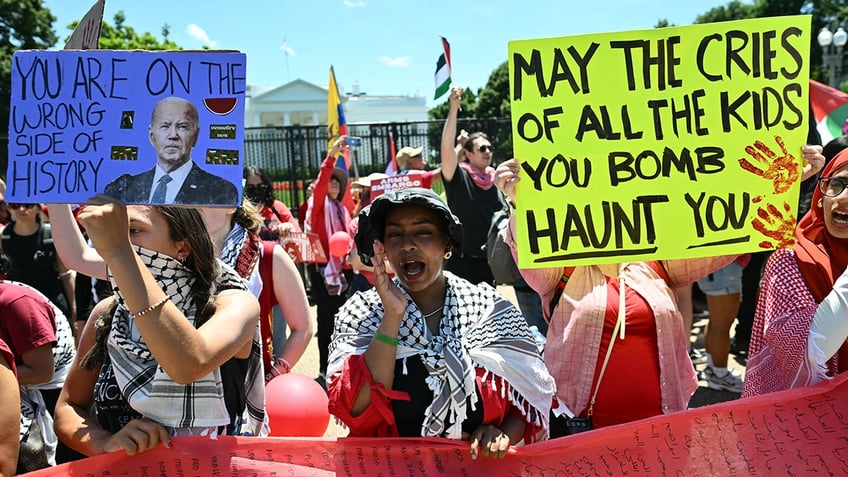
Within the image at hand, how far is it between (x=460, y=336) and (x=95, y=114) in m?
1.34

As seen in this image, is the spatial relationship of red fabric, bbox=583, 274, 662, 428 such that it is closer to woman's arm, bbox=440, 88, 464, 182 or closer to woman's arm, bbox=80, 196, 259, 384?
woman's arm, bbox=80, 196, 259, 384

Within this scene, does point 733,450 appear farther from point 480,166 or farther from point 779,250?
point 480,166

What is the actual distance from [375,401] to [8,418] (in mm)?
1065

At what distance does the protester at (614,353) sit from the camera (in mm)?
2531

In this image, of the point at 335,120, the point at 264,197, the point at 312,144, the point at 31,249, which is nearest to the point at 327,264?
the point at 264,197

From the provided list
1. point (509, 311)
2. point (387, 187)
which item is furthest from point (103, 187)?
point (387, 187)

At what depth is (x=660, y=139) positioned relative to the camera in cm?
241

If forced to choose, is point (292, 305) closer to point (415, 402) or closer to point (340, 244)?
point (415, 402)

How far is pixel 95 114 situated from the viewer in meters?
2.04

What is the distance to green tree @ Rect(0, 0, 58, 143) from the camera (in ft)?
94.6

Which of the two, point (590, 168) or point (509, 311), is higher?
point (590, 168)

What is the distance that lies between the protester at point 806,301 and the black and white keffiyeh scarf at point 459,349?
0.92 metres

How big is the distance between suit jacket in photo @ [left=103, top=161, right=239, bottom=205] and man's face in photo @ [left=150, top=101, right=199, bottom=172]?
0.05 metres

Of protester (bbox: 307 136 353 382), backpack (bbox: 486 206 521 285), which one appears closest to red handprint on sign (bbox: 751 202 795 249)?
backpack (bbox: 486 206 521 285)
